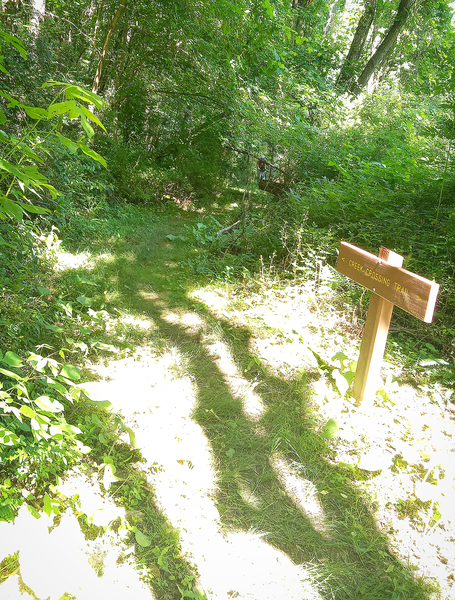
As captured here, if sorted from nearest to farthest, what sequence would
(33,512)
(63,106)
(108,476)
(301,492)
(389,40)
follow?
(63,106)
(33,512)
(108,476)
(301,492)
(389,40)

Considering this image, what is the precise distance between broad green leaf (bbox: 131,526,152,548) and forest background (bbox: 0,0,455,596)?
60 cm

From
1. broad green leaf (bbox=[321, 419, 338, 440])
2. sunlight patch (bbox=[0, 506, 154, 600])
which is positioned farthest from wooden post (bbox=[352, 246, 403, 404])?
sunlight patch (bbox=[0, 506, 154, 600])

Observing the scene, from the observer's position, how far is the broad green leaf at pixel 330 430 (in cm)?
319

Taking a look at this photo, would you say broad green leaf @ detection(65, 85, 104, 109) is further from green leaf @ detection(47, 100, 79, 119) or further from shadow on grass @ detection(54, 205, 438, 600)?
shadow on grass @ detection(54, 205, 438, 600)

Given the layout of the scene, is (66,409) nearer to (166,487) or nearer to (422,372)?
(166,487)

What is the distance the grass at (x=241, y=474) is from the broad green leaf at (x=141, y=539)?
0.04m

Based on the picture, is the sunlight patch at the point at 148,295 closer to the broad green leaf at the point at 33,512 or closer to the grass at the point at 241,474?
the grass at the point at 241,474

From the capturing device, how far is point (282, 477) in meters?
2.90

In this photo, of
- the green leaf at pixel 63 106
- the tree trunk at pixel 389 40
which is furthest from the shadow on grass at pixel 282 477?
the tree trunk at pixel 389 40

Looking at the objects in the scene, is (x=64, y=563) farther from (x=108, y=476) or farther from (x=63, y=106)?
(x=63, y=106)

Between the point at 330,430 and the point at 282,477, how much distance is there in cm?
58

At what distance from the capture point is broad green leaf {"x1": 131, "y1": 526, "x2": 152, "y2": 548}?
7.32 feet

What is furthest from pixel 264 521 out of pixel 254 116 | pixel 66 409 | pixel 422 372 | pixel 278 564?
pixel 254 116

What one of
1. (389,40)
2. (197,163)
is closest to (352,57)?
(389,40)
